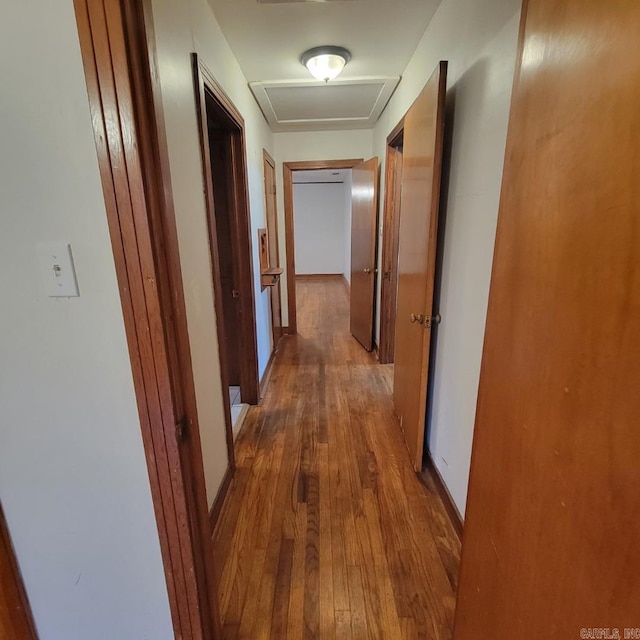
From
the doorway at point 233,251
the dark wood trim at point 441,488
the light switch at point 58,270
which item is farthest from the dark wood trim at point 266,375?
the light switch at point 58,270

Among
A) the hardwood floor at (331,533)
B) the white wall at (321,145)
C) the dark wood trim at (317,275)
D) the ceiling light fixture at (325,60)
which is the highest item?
the ceiling light fixture at (325,60)

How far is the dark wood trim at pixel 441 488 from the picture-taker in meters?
1.55

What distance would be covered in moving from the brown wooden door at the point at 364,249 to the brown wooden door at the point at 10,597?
3.13 metres

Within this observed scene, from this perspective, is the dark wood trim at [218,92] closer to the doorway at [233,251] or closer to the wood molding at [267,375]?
the doorway at [233,251]

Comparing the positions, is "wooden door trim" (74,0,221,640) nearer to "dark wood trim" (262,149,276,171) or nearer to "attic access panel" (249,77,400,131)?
"attic access panel" (249,77,400,131)

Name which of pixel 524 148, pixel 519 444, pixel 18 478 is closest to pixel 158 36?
pixel 524 148

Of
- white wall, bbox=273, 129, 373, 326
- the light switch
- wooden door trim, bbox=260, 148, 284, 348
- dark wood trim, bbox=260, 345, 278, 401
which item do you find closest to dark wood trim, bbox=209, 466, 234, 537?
dark wood trim, bbox=260, 345, 278, 401

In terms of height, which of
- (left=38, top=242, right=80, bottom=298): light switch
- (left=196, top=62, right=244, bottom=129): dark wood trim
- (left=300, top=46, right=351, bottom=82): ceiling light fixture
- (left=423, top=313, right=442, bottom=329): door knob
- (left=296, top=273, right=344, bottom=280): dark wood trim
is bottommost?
(left=296, top=273, right=344, bottom=280): dark wood trim

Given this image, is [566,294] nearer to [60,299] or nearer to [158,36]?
[60,299]

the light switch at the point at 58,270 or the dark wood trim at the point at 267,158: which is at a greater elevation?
the dark wood trim at the point at 267,158

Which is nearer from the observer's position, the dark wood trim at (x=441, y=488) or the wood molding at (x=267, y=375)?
the dark wood trim at (x=441, y=488)

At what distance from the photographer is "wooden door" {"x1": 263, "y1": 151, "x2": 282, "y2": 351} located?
10.8 feet

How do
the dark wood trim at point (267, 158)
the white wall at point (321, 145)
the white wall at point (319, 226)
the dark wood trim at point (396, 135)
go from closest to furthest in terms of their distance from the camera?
the dark wood trim at point (396, 135)
the dark wood trim at point (267, 158)
the white wall at point (321, 145)
the white wall at point (319, 226)

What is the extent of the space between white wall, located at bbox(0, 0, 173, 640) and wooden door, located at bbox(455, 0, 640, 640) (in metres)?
0.89
